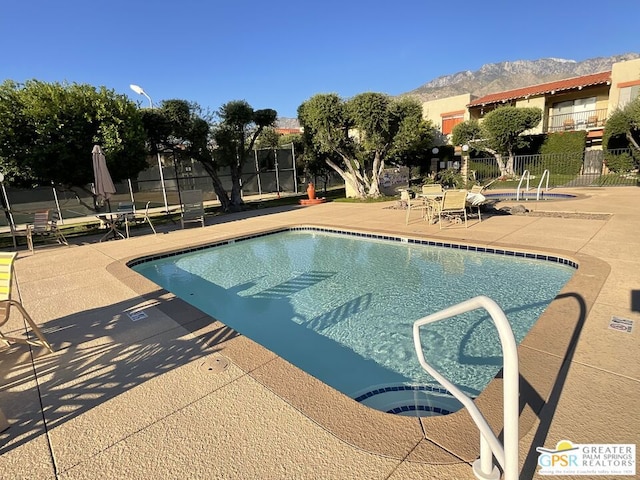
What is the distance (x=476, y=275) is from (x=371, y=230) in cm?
Answer: 340

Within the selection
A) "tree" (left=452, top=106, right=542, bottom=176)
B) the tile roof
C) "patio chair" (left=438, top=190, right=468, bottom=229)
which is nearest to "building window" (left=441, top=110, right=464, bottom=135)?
the tile roof

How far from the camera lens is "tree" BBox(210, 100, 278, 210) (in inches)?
A: 546

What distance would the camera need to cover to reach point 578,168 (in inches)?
804

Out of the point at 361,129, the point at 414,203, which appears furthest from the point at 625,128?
the point at 414,203

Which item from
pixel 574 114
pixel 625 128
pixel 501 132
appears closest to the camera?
pixel 625 128

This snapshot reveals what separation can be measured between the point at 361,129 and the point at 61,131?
34.9 feet

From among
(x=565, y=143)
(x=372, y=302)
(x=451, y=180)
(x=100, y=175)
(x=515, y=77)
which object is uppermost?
(x=515, y=77)

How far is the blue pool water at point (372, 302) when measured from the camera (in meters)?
3.27

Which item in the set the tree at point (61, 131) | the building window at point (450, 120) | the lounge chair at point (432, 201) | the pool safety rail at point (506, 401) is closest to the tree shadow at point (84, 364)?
the pool safety rail at point (506, 401)

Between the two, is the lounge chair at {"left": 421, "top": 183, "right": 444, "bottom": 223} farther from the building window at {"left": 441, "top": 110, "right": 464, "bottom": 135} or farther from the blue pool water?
the building window at {"left": 441, "top": 110, "right": 464, "bottom": 135}

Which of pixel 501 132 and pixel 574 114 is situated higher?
pixel 574 114

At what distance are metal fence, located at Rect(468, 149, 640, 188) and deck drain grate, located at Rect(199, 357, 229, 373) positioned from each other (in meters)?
17.4

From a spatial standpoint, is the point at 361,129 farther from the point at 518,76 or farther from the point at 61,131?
the point at 518,76

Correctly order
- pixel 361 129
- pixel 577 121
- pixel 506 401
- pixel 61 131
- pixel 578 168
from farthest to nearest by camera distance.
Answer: pixel 577 121
pixel 578 168
pixel 361 129
pixel 61 131
pixel 506 401
